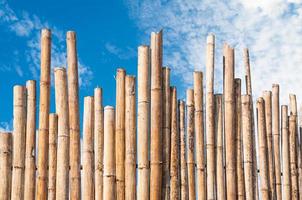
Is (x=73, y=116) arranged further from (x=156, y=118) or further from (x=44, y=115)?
(x=156, y=118)

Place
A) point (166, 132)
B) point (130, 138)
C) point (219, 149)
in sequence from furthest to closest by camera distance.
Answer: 1. point (219, 149)
2. point (166, 132)
3. point (130, 138)

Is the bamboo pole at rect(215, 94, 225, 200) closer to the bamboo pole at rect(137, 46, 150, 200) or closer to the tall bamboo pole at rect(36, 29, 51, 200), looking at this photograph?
the bamboo pole at rect(137, 46, 150, 200)

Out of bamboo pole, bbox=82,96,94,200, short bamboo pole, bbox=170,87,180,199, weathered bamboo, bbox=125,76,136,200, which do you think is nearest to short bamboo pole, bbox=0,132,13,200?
bamboo pole, bbox=82,96,94,200

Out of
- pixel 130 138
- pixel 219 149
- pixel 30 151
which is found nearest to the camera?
pixel 130 138

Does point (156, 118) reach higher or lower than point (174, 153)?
higher

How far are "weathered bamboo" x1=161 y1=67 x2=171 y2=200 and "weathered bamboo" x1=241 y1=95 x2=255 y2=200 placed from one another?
1.98 ft

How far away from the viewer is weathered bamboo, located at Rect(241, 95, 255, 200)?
14.0 feet

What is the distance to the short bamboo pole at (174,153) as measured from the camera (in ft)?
12.8

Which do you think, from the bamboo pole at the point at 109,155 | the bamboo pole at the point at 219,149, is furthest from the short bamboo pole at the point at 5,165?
the bamboo pole at the point at 219,149

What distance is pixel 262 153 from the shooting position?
4418 mm

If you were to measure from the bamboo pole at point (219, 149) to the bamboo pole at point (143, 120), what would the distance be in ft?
1.92

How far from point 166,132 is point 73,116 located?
1.88ft

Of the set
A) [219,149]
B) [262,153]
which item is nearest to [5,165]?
→ [219,149]

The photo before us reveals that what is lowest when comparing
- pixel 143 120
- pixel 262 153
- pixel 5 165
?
pixel 5 165
